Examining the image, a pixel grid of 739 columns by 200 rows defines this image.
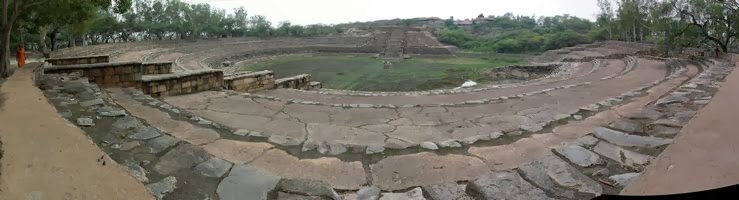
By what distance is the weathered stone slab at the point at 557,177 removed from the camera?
2697mm

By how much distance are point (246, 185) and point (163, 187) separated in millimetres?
525

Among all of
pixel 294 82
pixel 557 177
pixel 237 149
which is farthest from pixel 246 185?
pixel 294 82

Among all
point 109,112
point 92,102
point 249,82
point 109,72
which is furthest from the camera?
point 249,82

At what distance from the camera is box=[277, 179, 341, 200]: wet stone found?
2.70m

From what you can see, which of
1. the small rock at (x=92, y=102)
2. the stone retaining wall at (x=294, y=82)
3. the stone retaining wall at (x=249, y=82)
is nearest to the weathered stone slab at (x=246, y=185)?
the small rock at (x=92, y=102)

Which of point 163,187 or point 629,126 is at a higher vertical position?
point 629,126

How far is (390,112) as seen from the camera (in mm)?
7156

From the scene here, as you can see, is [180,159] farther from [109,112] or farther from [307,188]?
[109,112]

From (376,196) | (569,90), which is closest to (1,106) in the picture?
(376,196)

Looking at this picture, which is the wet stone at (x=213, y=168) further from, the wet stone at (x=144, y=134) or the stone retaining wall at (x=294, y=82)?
the stone retaining wall at (x=294, y=82)

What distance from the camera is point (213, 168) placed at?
319 centimetres

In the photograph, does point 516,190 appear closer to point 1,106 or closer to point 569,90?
point 1,106

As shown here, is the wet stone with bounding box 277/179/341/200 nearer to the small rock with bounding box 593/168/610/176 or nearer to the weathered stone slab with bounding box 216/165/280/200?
the weathered stone slab with bounding box 216/165/280/200

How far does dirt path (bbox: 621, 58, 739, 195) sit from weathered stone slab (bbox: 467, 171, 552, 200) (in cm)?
61
